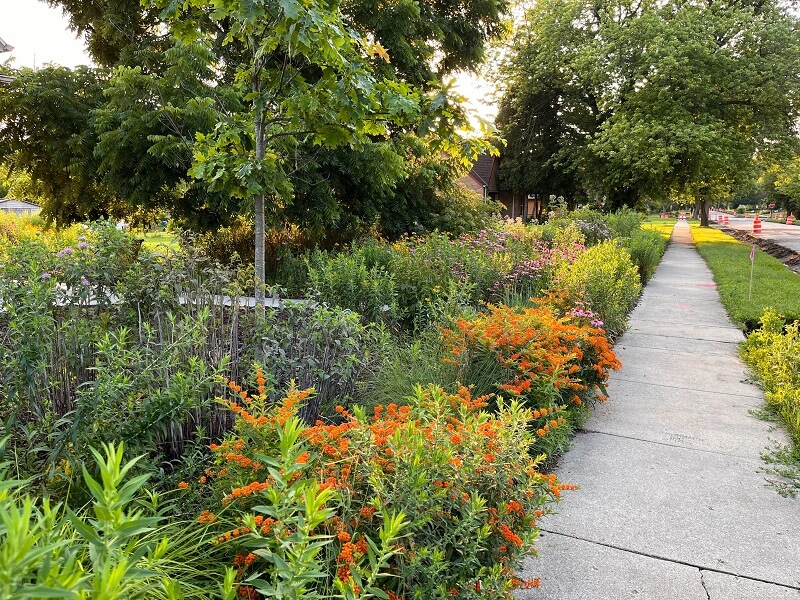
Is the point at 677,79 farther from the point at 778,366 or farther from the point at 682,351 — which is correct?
the point at 778,366

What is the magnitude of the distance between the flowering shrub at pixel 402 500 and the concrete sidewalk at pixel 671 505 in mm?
606

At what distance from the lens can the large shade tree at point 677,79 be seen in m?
22.8

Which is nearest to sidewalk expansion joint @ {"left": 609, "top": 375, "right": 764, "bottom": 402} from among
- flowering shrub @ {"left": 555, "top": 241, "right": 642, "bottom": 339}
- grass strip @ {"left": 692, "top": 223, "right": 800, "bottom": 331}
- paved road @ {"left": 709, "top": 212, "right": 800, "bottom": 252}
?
flowering shrub @ {"left": 555, "top": 241, "right": 642, "bottom": 339}

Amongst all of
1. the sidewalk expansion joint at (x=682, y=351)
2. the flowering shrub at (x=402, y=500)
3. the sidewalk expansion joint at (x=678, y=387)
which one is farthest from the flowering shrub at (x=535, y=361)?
the sidewalk expansion joint at (x=682, y=351)

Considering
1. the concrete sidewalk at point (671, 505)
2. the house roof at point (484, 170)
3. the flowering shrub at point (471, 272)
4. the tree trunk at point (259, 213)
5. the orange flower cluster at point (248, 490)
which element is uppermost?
the house roof at point (484, 170)

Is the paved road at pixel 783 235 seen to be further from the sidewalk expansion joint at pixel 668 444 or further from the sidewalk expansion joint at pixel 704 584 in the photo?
the sidewalk expansion joint at pixel 704 584

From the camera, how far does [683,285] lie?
1320cm

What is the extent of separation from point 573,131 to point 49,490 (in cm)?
3382

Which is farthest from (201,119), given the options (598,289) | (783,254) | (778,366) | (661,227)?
(661,227)

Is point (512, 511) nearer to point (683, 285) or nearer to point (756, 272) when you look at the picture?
point (683, 285)

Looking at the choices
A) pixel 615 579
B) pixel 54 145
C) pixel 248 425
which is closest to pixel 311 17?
pixel 248 425

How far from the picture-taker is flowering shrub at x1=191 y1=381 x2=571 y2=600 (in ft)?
6.44

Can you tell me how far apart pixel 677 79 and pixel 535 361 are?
23.7 meters

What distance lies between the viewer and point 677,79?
23.1 m
